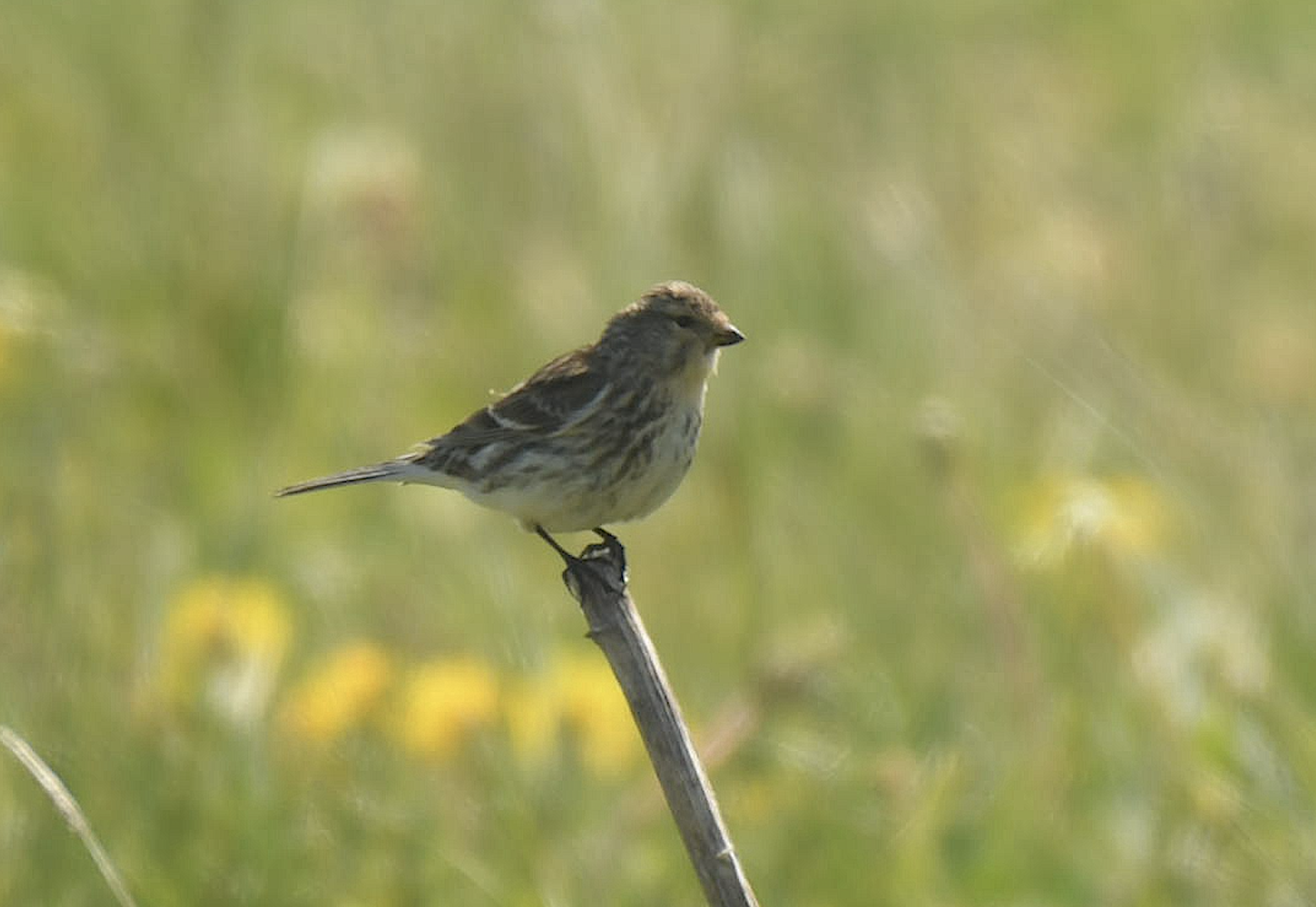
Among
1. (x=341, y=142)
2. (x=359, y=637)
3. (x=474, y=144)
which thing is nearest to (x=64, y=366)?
(x=359, y=637)

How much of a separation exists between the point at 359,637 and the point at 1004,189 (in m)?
3.14

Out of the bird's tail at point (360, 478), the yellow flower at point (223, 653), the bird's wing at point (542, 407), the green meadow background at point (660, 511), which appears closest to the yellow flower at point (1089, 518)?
the green meadow background at point (660, 511)

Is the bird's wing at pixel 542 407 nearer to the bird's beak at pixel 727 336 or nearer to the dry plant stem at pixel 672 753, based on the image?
the bird's beak at pixel 727 336

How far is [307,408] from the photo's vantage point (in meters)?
5.69

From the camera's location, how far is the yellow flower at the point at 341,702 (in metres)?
4.06

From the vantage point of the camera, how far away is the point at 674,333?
412cm

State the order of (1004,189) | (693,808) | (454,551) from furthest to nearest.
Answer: (1004,189) < (454,551) < (693,808)

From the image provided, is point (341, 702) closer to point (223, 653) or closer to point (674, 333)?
point (223, 653)

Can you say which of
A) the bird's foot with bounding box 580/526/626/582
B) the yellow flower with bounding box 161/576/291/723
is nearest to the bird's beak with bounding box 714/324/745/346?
the bird's foot with bounding box 580/526/626/582

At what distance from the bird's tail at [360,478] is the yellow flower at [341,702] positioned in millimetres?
309

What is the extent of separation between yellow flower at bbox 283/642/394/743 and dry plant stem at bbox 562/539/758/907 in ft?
4.25

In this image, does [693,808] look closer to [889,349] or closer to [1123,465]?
[1123,465]

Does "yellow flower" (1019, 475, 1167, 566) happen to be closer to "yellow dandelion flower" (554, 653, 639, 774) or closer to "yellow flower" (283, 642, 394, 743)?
"yellow dandelion flower" (554, 653, 639, 774)

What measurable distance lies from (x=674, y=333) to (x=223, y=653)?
37.6 inches
